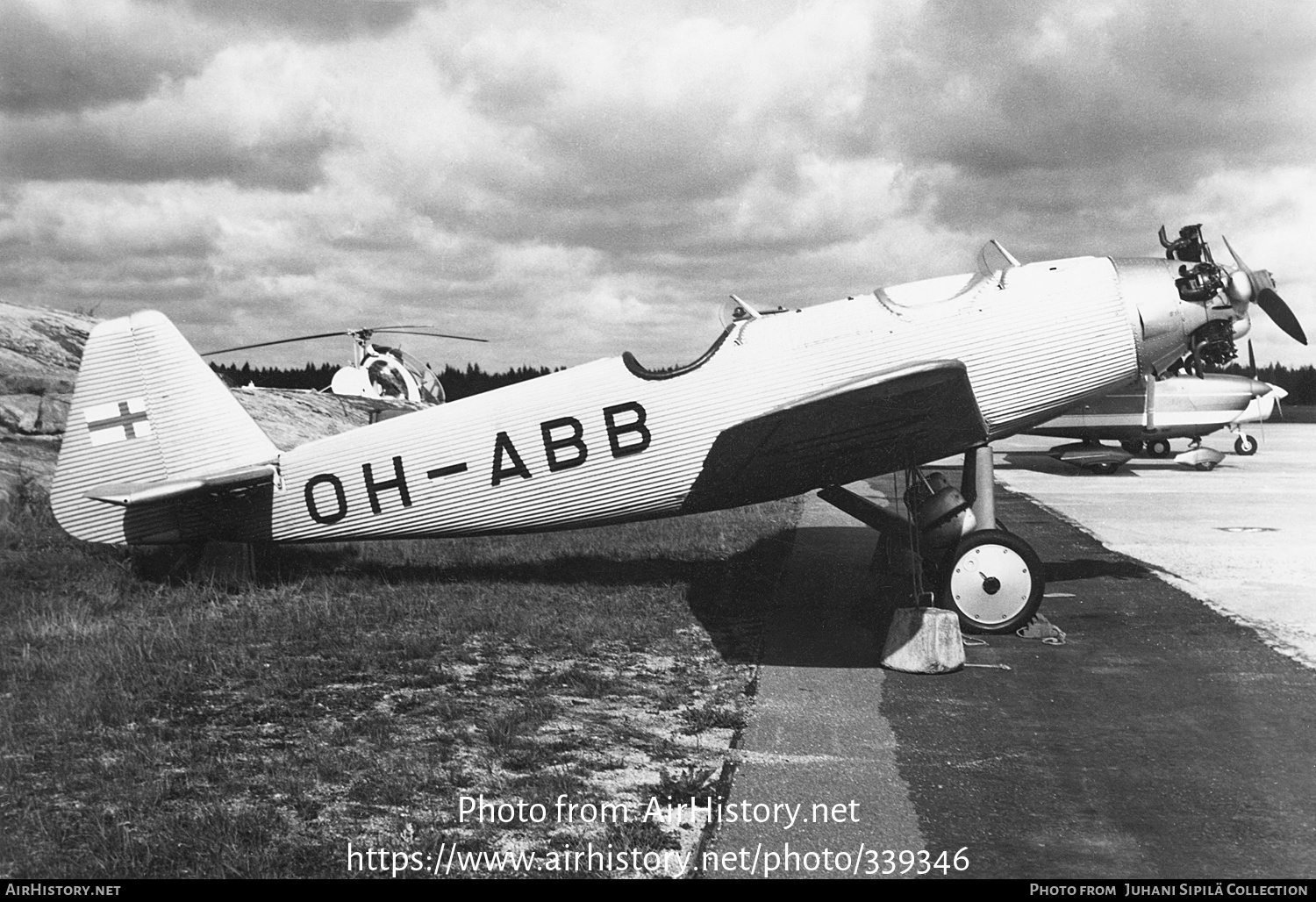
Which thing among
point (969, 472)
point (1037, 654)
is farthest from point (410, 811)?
point (969, 472)

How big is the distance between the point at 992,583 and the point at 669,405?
2.44 m

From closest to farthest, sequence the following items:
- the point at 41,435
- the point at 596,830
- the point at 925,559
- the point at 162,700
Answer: the point at 596,830 → the point at 162,700 → the point at 925,559 → the point at 41,435

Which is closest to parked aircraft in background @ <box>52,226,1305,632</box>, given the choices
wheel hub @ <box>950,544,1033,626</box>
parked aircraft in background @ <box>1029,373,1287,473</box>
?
wheel hub @ <box>950,544,1033,626</box>

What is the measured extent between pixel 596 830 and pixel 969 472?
4.69 meters

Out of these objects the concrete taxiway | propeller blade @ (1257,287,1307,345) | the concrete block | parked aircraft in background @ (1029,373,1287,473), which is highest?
propeller blade @ (1257,287,1307,345)

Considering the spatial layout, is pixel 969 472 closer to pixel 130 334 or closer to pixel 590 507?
pixel 590 507

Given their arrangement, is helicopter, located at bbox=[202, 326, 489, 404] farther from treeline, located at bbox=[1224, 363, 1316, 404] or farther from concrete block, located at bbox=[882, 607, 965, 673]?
treeline, located at bbox=[1224, 363, 1316, 404]

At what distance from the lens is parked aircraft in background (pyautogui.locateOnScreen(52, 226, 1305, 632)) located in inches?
250

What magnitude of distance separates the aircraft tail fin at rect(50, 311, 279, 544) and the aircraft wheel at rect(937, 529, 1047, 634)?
5.00 metres

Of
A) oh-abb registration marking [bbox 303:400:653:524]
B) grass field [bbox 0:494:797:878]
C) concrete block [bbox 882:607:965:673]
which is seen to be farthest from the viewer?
oh-abb registration marking [bbox 303:400:653:524]

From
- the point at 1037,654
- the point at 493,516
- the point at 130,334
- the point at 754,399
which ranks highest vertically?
the point at 130,334

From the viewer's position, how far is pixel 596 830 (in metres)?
3.46

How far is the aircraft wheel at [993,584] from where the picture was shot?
6.30m

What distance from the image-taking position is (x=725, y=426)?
6.71 metres
